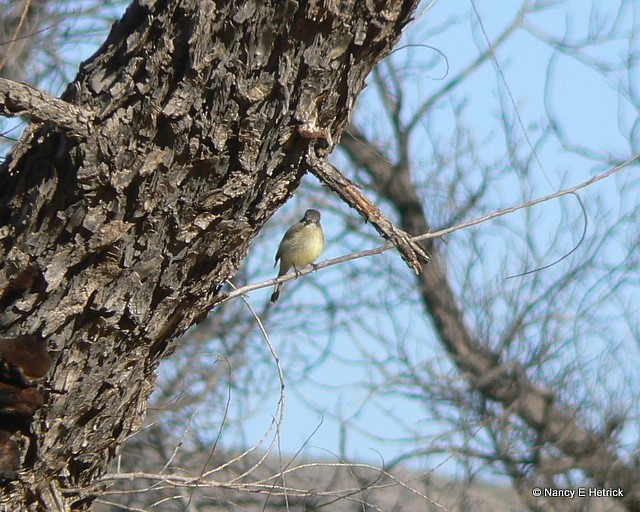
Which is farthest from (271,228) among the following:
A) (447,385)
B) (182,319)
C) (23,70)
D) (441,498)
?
(182,319)

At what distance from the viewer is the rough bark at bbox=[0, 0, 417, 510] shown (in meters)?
2.17

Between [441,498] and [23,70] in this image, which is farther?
[441,498]

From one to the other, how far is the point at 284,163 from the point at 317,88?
216mm

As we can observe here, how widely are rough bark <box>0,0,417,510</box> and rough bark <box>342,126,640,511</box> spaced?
541 centimetres

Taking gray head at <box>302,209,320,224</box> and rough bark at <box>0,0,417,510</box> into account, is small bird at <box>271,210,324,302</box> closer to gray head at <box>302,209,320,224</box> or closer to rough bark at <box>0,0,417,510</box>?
gray head at <box>302,209,320,224</box>

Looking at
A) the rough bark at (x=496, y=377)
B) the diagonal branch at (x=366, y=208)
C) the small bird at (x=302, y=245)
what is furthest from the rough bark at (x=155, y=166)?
the small bird at (x=302, y=245)

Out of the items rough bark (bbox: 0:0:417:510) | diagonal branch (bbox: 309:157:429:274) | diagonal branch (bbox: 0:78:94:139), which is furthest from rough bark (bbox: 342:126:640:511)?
diagonal branch (bbox: 0:78:94:139)

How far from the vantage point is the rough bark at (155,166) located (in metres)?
2.17

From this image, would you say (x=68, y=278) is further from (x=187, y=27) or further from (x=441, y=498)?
(x=441, y=498)

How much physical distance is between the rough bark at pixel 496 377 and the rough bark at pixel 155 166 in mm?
5407

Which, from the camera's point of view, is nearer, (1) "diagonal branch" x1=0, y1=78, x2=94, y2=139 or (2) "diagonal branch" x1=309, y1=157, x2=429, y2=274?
(1) "diagonal branch" x1=0, y1=78, x2=94, y2=139

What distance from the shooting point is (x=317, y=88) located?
2.23 meters

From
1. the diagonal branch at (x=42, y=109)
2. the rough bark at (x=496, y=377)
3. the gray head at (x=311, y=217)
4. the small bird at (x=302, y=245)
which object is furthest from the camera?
the rough bark at (x=496, y=377)

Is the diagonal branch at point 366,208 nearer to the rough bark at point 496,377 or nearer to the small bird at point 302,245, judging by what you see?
the rough bark at point 496,377
